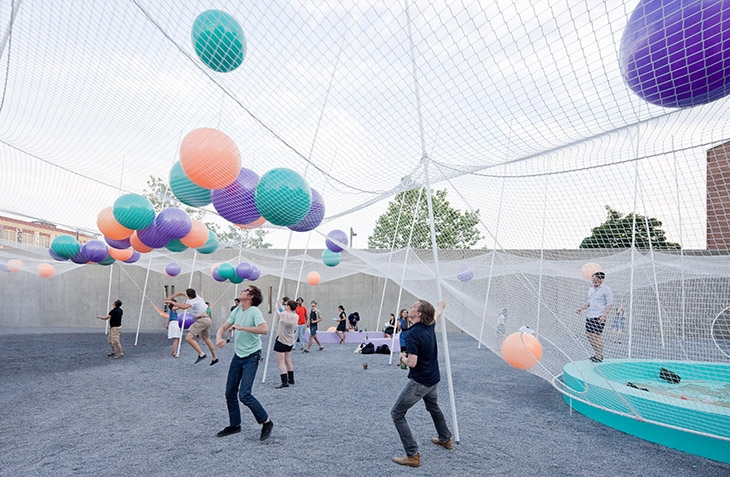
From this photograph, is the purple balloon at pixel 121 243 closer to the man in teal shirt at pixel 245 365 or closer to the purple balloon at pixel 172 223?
the purple balloon at pixel 172 223

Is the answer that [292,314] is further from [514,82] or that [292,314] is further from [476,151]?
[514,82]

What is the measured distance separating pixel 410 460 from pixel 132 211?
5029 mm

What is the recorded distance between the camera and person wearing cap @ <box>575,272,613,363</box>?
20.1ft

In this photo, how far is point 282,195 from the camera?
447 centimetres

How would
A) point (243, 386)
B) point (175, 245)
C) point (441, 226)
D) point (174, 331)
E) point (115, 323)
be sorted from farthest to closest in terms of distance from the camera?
point (441, 226)
point (174, 331)
point (115, 323)
point (175, 245)
point (243, 386)

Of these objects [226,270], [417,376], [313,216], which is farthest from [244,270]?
[417,376]

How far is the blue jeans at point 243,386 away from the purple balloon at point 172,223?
3.23 m

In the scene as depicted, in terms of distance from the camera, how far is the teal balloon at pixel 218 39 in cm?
365

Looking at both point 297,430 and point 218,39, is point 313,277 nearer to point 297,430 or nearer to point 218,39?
point 297,430

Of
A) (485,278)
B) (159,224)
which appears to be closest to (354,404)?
(159,224)

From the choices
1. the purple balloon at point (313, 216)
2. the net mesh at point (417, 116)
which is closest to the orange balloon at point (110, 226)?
the net mesh at point (417, 116)

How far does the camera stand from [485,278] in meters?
10.2

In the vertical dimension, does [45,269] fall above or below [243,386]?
below

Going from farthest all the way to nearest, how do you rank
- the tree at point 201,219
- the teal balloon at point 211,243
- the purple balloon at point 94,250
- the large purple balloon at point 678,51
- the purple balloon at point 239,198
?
the purple balloon at point 94,250 → the teal balloon at point 211,243 → the tree at point 201,219 → the purple balloon at point 239,198 → the large purple balloon at point 678,51
